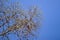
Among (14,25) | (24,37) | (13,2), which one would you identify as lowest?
(24,37)

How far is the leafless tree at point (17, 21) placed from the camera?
167 centimetres

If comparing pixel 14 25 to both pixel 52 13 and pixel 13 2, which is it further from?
pixel 52 13

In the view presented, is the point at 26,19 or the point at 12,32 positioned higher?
the point at 26,19

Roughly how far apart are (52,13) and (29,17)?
326 millimetres

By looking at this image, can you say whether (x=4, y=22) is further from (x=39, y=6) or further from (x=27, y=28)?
(x=39, y=6)

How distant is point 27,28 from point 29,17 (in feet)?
0.49

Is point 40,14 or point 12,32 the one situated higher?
point 40,14

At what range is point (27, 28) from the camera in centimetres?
171

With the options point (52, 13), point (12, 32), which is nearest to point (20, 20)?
point (12, 32)

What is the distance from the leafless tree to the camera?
65.9 inches

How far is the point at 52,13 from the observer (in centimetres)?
177

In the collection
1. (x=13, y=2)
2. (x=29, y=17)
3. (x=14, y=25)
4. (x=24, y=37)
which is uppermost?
(x=13, y=2)

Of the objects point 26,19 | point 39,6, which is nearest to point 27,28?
point 26,19

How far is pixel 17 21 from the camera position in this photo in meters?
1.71
